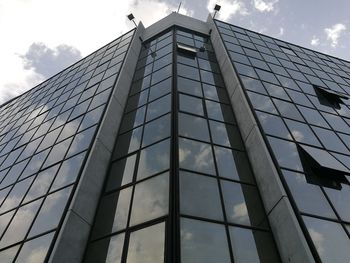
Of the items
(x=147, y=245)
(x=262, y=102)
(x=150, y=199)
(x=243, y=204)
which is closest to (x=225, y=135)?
(x=262, y=102)

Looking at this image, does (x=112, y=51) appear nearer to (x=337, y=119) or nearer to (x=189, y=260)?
(x=337, y=119)

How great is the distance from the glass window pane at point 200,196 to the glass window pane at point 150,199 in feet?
1.84

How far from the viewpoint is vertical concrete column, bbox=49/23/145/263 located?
9.95 meters

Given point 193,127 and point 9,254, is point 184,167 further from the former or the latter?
point 9,254

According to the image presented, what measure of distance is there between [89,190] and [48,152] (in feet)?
19.3

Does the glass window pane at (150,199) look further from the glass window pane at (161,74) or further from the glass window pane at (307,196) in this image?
the glass window pane at (161,74)

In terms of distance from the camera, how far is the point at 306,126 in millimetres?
15781

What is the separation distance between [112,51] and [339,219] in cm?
2120

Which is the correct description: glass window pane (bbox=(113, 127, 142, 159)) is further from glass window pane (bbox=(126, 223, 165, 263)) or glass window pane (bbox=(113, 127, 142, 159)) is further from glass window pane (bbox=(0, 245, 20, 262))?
glass window pane (bbox=(0, 245, 20, 262))

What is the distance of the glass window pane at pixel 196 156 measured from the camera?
38.4 ft

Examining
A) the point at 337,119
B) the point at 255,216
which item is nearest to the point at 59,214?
the point at 255,216

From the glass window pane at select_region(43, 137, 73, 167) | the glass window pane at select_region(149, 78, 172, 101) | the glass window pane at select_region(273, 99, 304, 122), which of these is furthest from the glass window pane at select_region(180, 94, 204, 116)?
the glass window pane at select_region(43, 137, 73, 167)

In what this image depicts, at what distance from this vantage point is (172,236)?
8836 mm

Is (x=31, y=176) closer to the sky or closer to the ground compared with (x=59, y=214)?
closer to the sky
